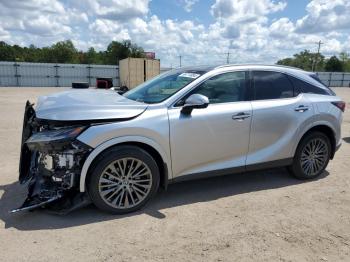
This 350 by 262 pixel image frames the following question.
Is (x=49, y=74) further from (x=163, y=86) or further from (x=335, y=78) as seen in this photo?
(x=335, y=78)

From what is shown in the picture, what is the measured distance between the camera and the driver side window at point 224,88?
15.0 feet

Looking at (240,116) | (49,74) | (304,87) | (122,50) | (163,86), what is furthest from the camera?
(122,50)

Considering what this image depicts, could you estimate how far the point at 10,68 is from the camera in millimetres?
39125

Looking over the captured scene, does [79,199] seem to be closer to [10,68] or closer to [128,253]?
[128,253]

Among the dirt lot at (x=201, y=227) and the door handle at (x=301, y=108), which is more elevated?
the door handle at (x=301, y=108)

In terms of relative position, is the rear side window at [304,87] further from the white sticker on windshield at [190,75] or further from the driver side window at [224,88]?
the white sticker on windshield at [190,75]

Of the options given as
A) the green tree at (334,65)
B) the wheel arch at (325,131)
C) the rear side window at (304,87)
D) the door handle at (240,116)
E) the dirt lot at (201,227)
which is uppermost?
the green tree at (334,65)

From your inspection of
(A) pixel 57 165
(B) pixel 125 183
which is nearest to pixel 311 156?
(B) pixel 125 183

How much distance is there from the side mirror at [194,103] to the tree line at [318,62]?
83303 millimetres

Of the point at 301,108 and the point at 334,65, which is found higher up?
the point at 334,65

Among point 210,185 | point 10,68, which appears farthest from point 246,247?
point 10,68

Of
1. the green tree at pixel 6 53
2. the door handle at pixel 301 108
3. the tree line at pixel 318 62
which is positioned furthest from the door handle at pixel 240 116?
the green tree at pixel 6 53

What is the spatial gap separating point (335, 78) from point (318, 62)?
39831 millimetres

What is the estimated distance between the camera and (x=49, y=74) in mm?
40625
